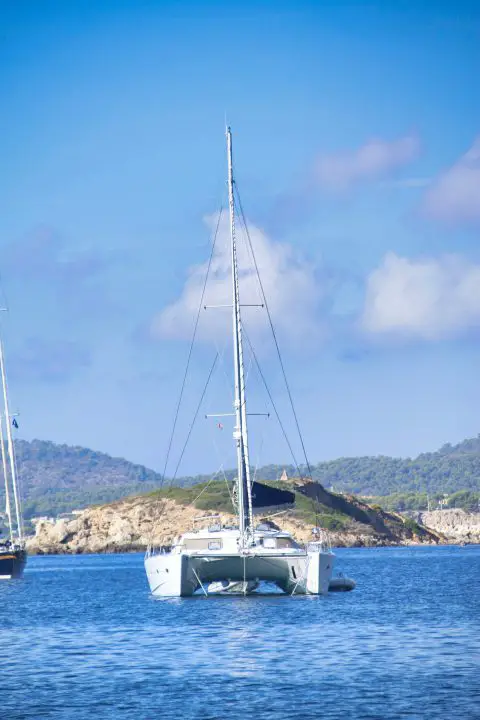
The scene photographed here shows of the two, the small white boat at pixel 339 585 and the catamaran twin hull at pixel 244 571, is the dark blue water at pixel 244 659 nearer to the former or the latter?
the catamaran twin hull at pixel 244 571

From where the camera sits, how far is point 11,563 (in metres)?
99.0

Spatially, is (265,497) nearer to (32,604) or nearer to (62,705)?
(32,604)

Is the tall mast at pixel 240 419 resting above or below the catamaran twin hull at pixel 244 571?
above

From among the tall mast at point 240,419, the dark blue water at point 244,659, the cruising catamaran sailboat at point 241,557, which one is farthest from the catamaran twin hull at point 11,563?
the tall mast at point 240,419

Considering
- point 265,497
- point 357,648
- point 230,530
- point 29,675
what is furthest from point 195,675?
point 265,497

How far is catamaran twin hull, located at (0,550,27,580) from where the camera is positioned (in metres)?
98.3

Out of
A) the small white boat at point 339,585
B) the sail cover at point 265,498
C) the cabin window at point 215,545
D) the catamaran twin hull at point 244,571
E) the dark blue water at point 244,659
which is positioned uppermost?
the sail cover at point 265,498

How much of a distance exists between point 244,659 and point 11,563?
200ft

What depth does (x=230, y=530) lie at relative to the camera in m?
66.4

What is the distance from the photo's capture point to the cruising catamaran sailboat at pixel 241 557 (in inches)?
2532

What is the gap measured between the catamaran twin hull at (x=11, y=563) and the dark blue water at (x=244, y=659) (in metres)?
27.8

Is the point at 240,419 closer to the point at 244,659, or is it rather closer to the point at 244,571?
the point at 244,571

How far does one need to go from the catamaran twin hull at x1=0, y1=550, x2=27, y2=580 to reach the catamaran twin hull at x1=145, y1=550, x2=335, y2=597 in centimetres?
3143

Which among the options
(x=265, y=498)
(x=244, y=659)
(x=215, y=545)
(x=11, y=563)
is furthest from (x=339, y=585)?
(x=244, y=659)
